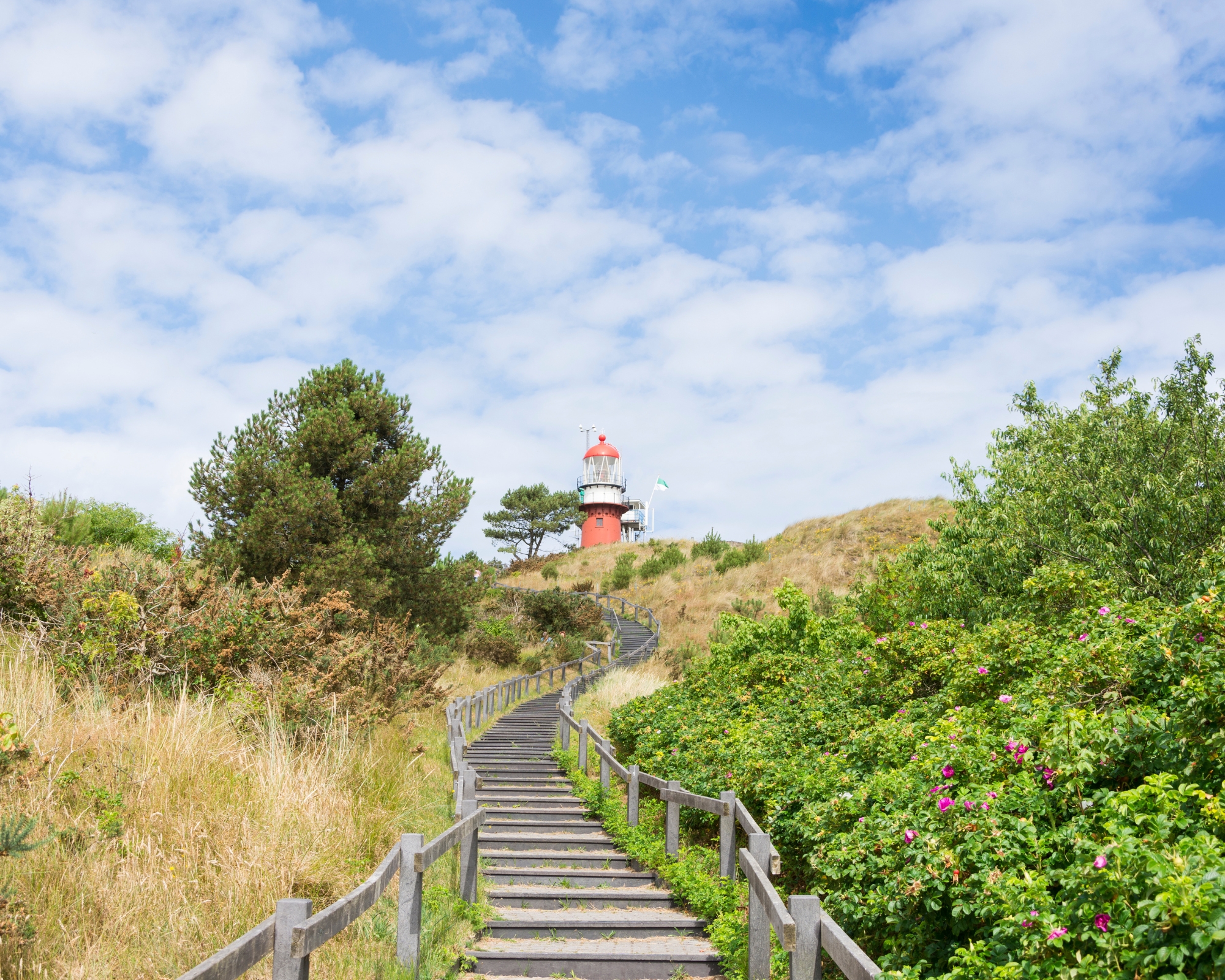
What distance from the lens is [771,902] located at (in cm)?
454

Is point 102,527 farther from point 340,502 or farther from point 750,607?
point 750,607

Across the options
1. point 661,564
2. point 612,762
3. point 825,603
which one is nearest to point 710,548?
point 661,564

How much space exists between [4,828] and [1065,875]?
4.93 metres

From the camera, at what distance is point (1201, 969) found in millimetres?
2809

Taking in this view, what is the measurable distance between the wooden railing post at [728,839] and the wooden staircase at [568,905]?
0.46 m

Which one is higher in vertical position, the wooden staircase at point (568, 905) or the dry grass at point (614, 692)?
the dry grass at point (614, 692)

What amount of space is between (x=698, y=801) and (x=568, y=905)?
144 centimetres

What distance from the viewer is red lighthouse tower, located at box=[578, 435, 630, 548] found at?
64812 millimetres

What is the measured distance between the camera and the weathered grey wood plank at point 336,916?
326 centimetres

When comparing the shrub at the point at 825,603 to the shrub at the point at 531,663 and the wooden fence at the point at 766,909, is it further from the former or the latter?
the wooden fence at the point at 766,909

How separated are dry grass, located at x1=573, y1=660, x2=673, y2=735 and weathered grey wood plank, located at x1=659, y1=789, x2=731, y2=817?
9.13m

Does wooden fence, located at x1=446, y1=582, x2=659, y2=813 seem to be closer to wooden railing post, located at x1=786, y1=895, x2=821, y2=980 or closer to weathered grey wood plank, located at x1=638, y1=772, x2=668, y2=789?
weathered grey wood plank, located at x1=638, y1=772, x2=668, y2=789

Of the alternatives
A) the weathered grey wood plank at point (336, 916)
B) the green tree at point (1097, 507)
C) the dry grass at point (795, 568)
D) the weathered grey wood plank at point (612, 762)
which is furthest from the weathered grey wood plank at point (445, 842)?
the dry grass at point (795, 568)

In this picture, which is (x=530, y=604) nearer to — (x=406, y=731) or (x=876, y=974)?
(x=406, y=731)
